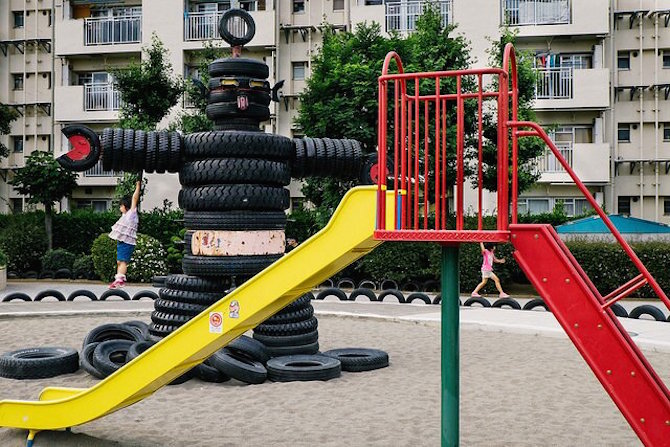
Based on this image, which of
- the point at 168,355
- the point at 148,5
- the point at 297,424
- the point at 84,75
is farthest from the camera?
the point at 84,75

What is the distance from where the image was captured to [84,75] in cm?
3450

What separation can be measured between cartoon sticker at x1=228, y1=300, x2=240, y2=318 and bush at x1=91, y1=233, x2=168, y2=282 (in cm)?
1618

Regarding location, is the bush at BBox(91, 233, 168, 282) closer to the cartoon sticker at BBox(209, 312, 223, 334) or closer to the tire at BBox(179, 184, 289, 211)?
the tire at BBox(179, 184, 289, 211)

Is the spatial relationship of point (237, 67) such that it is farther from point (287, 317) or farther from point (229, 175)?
point (287, 317)

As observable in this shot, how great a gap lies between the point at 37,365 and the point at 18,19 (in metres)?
33.8

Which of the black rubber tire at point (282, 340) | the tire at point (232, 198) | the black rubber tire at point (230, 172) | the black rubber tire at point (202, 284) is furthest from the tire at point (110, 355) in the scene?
the black rubber tire at point (230, 172)

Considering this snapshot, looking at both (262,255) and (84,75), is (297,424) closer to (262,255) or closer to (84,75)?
(262,255)

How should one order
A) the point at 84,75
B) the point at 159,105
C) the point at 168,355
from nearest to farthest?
the point at 168,355
the point at 159,105
the point at 84,75

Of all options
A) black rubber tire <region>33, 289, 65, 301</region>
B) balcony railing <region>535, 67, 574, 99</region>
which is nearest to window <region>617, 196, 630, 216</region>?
balcony railing <region>535, 67, 574, 99</region>

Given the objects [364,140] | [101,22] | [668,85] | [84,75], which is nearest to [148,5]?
[101,22]

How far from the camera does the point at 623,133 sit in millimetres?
30953

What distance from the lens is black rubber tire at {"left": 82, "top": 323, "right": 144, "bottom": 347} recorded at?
27.0ft

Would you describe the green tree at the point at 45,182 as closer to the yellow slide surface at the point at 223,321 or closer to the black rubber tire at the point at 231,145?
the black rubber tire at the point at 231,145

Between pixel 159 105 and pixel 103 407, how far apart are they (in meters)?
21.7
